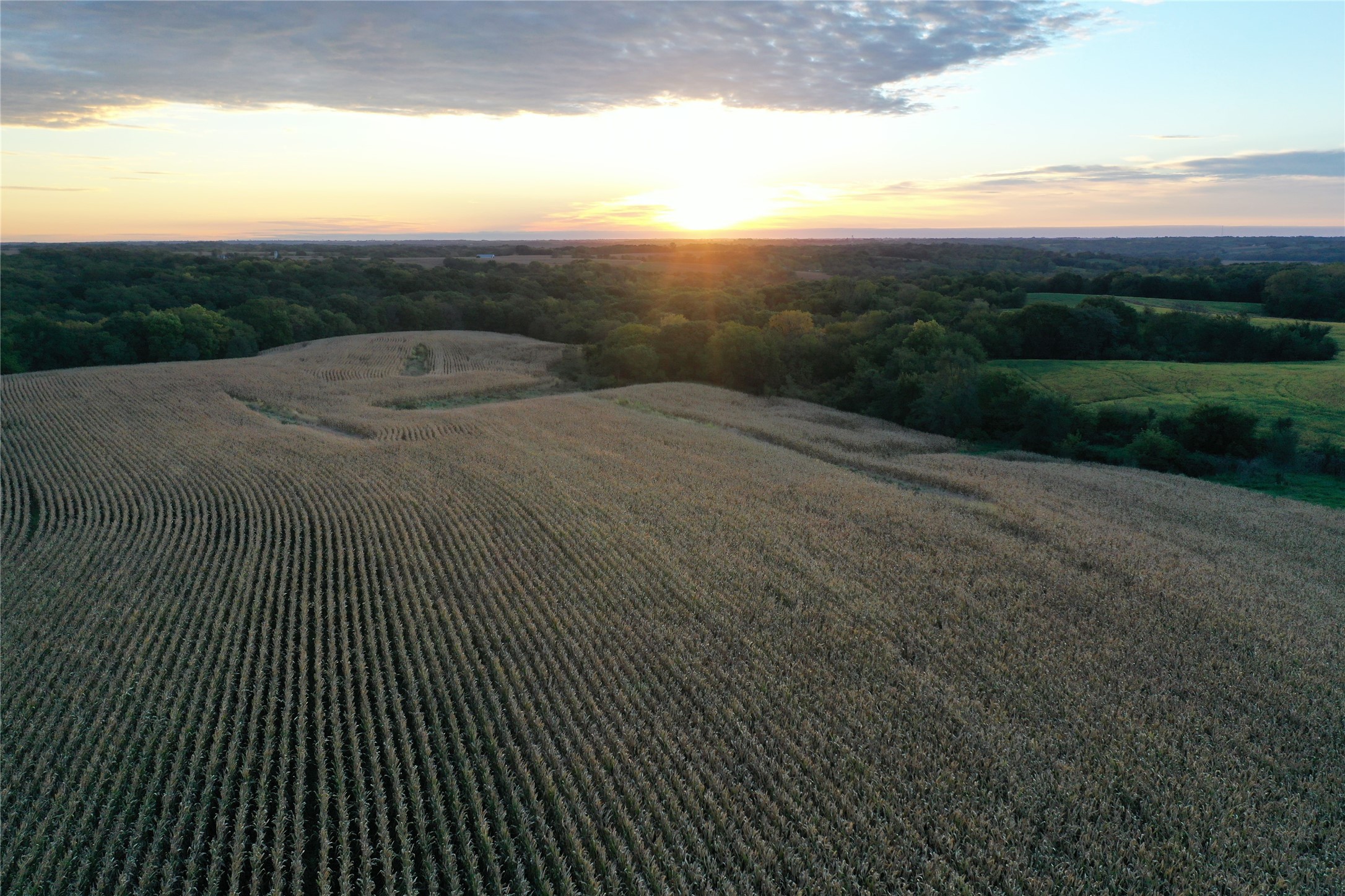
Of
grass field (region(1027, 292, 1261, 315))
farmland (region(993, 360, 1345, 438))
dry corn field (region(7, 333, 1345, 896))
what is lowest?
dry corn field (region(7, 333, 1345, 896))

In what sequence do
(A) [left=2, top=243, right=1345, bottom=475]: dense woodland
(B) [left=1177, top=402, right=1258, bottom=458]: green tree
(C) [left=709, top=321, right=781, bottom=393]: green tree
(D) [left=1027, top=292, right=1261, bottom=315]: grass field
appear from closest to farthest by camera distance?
(B) [left=1177, top=402, right=1258, bottom=458]: green tree < (A) [left=2, top=243, right=1345, bottom=475]: dense woodland < (C) [left=709, top=321, right=781, bottom=393]: green tree < (D) [left=1027, top=292, right=1261, bottom=315]: grass field

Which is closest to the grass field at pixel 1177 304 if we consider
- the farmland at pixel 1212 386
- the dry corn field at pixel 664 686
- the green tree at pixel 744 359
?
the farmland at pixel 1212 386

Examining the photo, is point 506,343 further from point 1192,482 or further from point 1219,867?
point 1219,867

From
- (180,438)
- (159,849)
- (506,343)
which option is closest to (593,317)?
(506,343)

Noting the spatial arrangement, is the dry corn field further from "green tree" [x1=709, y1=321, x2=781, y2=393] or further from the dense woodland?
"green tree" [x1=709, y1=321, x2=781, y2=393]

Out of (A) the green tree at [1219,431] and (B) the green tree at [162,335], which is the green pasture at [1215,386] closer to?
(A) the green tree at [1219,431]

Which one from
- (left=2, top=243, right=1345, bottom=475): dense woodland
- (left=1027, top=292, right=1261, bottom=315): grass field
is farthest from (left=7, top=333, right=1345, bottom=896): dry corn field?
(left=1027, top=292, right=1261, bottom=315): grass field
